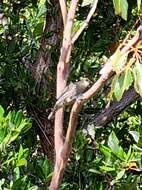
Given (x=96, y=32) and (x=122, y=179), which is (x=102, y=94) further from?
(x=122, y=179)

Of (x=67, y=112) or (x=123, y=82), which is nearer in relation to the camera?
(x=123, y=82)

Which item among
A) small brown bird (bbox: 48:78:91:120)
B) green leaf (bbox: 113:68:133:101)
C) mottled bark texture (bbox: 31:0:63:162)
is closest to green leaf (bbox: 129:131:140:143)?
small brown bird (bbox: 48:78:91:120)

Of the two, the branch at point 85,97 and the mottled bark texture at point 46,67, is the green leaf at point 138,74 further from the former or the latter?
the mottled bark texture at point 46,67

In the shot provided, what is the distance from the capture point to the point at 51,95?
192cm

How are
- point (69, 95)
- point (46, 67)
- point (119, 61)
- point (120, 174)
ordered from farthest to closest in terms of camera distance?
1. point (46, 67)
2. point (120, 174)
3. point (69, 95)
4. point (119, 61)

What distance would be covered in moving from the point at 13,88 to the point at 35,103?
0.10m

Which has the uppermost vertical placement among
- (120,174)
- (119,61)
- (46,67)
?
(119,61)

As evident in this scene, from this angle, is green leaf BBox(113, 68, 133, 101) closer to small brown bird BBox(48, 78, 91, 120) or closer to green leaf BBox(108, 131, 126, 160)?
small brown bird BBox(48, 78, 91, 120)

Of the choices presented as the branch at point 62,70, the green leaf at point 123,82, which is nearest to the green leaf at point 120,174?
the branch at point 62,70

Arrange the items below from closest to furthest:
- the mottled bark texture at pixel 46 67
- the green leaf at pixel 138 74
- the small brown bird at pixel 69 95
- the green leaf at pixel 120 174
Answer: the green leaf at pixel 138 74 → the small brown bird at pixel 69 95 → the green leaf at pixel 120 174 → the mottled bark texture at pixel 46 67

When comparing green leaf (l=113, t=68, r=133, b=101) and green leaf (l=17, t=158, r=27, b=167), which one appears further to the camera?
green leaf (l=17, t=158, r=27, b=167)

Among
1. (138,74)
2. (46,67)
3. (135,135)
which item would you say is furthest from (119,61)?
(46,67)

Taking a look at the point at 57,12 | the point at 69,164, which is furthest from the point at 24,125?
the point at 57,12

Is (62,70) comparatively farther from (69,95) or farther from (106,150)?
(106,150)
